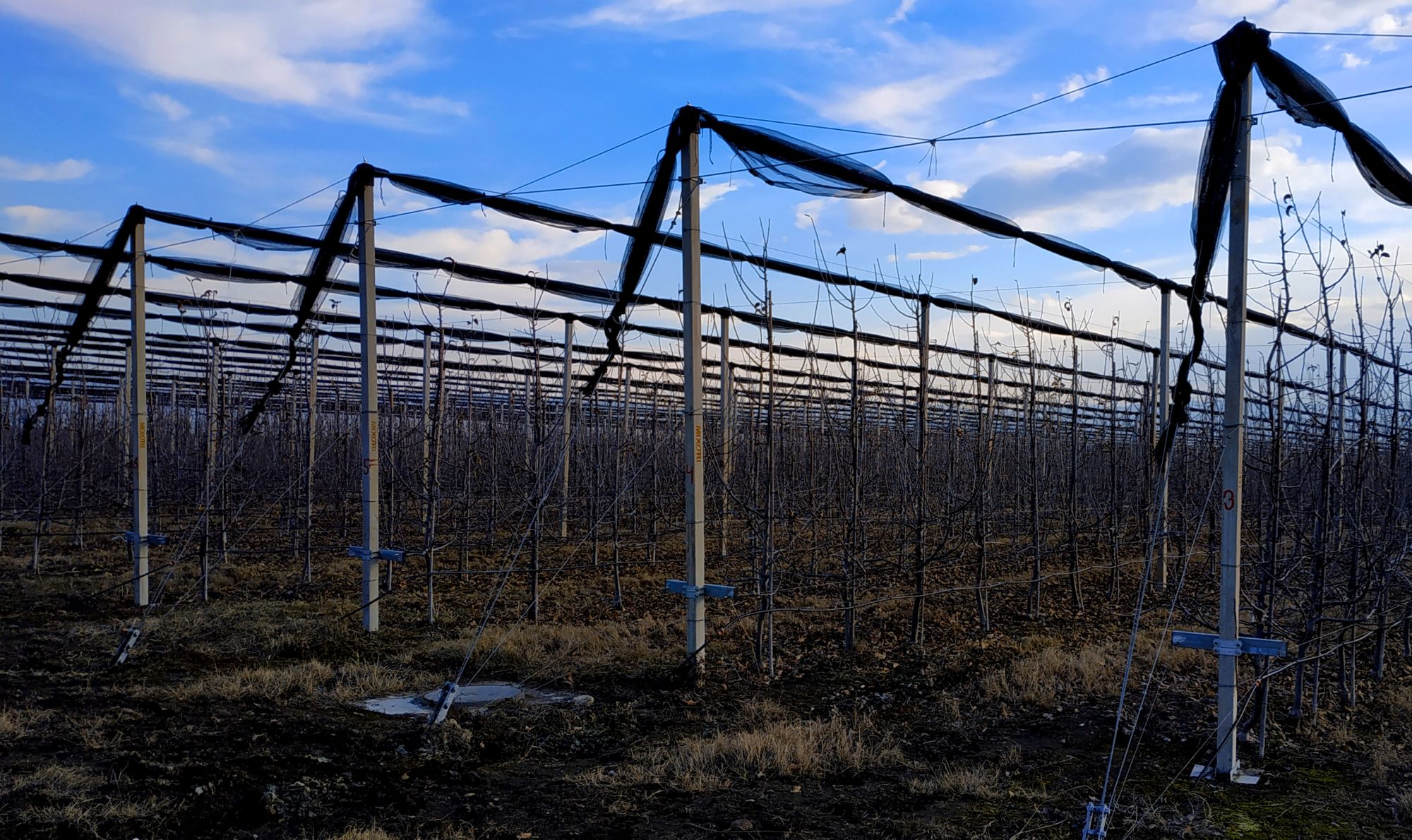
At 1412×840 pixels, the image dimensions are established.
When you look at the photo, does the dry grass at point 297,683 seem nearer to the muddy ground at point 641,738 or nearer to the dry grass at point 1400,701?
the muddy ground at point 641,738

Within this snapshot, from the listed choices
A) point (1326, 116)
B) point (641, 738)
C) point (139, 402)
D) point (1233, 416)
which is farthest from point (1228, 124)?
point (139, 402)

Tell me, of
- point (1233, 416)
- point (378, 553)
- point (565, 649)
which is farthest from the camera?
point (378, 553)

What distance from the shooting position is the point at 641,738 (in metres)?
5.76

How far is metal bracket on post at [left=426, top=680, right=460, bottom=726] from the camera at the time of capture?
18.7 ft

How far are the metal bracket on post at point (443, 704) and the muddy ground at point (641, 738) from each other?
0.13 metres

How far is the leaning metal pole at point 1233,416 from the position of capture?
4.61 meters

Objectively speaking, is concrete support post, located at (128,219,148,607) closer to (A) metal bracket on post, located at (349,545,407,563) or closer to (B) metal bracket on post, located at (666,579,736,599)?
(A) metal bracket on post, located at (349,545,407,563)

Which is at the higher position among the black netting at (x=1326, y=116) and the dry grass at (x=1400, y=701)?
the black netting at (x=1326, y=116)

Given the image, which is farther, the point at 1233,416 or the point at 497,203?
the point at 497,203

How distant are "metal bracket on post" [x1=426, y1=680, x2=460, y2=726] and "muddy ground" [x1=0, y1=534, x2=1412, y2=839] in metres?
0.13

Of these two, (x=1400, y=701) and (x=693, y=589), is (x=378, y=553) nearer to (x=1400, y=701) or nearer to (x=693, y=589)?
(x=693, y=589)

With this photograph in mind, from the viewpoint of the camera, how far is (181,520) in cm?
1864

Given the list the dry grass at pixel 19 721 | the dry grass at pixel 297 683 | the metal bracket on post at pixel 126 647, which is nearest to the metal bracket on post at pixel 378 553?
the dry grass at pixel 297 683

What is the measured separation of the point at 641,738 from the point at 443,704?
1261mm
